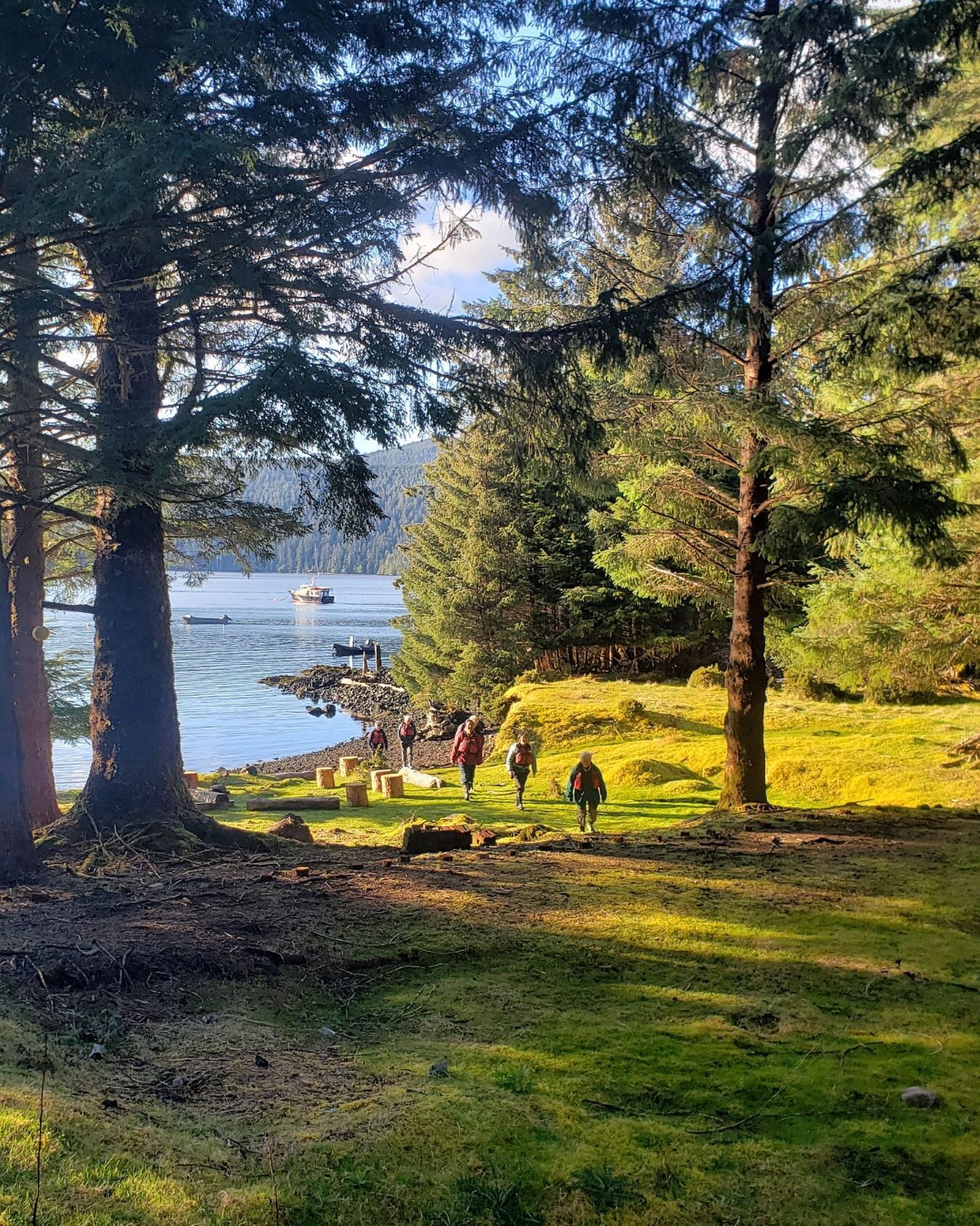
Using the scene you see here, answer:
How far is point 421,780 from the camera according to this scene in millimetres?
18953

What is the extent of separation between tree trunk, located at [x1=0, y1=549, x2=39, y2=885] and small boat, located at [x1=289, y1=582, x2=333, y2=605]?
13771cm

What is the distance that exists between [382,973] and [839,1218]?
8.79 ft

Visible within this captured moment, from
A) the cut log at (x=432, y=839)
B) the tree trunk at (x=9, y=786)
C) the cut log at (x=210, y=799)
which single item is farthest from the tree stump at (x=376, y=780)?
the tree trunk at (x=9, y=786)

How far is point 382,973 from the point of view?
4.79 m

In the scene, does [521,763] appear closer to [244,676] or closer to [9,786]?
[9,786]

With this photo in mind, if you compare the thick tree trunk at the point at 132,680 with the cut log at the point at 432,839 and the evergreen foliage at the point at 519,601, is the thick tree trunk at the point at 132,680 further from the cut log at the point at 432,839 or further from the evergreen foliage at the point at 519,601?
the evergreen foliage at the point at 519,601

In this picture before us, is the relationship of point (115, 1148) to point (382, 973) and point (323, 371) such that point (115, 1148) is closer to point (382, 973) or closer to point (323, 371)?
point (382, 973)

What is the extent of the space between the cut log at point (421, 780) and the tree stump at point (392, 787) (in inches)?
45.7

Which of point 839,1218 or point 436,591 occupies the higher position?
point 436,591

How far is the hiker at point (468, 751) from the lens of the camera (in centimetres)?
1545

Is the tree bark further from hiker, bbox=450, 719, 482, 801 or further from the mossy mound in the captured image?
the mossy mound

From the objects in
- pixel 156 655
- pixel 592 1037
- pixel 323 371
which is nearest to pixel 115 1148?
pixel 592 1037

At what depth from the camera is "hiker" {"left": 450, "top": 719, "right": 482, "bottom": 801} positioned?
15445 millimetres

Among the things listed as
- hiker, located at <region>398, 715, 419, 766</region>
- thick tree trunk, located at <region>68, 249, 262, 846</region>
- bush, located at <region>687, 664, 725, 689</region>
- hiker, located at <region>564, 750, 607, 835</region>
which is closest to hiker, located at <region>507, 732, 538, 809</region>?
hiker, located at <region>564, 750, 607, 835</region>
